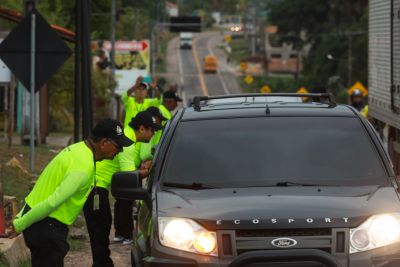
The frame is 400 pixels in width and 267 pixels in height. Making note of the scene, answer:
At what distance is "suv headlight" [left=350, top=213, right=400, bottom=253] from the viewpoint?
678 centimetres

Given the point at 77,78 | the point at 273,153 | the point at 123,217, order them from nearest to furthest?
the point at 273,153, the point at 123,217, the point at 77,78

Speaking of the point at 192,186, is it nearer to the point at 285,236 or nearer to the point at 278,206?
the point at 278,206

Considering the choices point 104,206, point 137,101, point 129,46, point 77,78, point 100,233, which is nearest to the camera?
point 100,233

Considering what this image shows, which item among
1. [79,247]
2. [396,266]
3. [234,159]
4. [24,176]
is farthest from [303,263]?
[24,176]

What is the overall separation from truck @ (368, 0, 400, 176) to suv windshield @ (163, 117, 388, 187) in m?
7.59

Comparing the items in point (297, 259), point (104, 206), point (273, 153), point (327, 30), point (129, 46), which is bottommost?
point (327, 30)

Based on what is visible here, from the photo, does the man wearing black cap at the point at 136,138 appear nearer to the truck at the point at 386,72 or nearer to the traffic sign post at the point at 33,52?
the traffic sign post at the point at 33,52

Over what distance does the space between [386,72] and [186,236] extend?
11121mm

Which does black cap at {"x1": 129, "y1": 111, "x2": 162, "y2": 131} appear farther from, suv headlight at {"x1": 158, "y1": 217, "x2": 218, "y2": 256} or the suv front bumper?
the suv front bumper

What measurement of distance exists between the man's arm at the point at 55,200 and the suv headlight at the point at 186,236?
2.46 ft

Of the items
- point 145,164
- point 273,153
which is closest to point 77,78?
point 145,164

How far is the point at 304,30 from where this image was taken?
401ft

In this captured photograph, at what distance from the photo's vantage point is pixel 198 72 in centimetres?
12962

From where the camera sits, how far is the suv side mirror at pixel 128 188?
25.1ft
